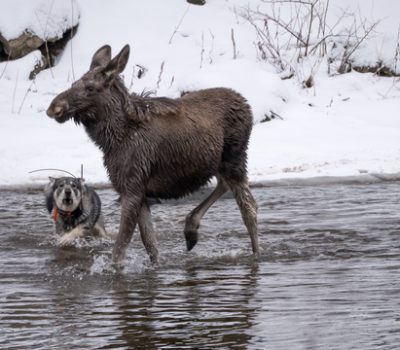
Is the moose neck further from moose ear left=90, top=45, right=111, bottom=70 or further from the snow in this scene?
the snow

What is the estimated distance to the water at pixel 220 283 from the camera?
6141 mm

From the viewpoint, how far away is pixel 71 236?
1024cm

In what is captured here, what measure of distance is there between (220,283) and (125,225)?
0.99 m

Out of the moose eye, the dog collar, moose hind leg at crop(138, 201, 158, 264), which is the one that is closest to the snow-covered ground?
the dog collar

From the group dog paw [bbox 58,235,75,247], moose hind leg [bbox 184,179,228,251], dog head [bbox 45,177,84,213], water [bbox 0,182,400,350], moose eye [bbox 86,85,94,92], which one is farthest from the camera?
dog head [bbox 45,177,84,213]

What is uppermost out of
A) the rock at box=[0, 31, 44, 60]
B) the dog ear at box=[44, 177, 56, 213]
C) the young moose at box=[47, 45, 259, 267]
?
the rock at box=[0, 31, 44, 60]

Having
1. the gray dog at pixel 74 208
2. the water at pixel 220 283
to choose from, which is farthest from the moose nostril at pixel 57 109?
the gray dog at pixel 74 208

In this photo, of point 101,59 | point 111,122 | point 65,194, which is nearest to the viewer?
point 111,122

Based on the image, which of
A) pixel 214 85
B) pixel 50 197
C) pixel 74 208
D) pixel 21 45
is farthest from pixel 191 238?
pixel 21 45

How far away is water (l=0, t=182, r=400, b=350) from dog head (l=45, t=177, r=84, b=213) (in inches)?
13.1

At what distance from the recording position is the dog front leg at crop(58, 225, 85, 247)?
1005 centimetres

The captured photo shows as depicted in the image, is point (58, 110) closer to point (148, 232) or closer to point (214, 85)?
point (148, 232)

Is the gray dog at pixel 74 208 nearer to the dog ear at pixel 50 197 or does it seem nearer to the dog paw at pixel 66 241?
the dog ear at pixel 50 197

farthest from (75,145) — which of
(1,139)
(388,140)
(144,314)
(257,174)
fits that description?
(144,314)
